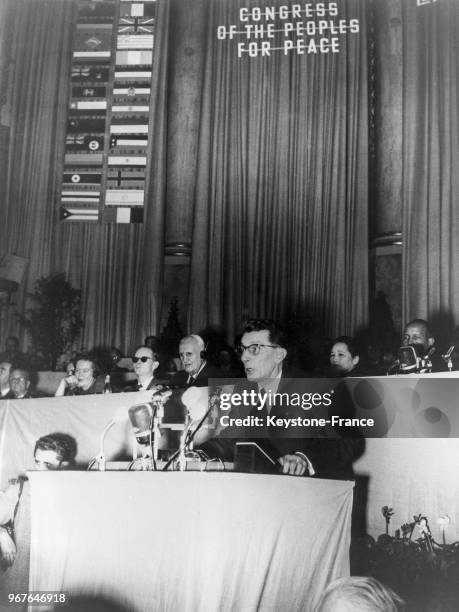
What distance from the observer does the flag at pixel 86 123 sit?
466 cm

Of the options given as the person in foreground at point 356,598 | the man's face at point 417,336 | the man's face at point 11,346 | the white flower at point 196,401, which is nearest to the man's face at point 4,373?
the man's face at point 11,346

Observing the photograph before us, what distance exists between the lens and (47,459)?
358 cm

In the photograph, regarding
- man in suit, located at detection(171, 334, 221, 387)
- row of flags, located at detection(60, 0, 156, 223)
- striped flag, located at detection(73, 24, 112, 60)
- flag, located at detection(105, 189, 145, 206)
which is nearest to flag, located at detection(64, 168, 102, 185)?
row of flags, located at detection(60, 0, 156, 223)

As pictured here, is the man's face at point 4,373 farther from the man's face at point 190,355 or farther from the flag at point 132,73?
the flag at point 132,73

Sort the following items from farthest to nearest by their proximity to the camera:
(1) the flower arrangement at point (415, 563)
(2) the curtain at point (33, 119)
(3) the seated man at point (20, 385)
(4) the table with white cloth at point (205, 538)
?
(2) the curtain at point (33, 119)
(3) the seated man at point (20, 385)
(1) the flower arrangement at point (415, 563)
(4) the table with white cloth at point (205, 538)

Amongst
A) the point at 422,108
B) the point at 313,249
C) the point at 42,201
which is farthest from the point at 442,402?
the point at 42,201

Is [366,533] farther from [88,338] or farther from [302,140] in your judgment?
[302,140]

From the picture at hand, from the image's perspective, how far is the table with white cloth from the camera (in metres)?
2.54

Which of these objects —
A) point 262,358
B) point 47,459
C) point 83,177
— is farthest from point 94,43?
point 47,459

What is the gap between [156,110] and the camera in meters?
5.00

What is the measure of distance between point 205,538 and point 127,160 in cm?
294

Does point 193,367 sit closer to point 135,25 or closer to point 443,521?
point 443,521

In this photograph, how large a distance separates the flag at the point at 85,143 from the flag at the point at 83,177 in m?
0.18

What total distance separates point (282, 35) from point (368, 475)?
3093 mm
